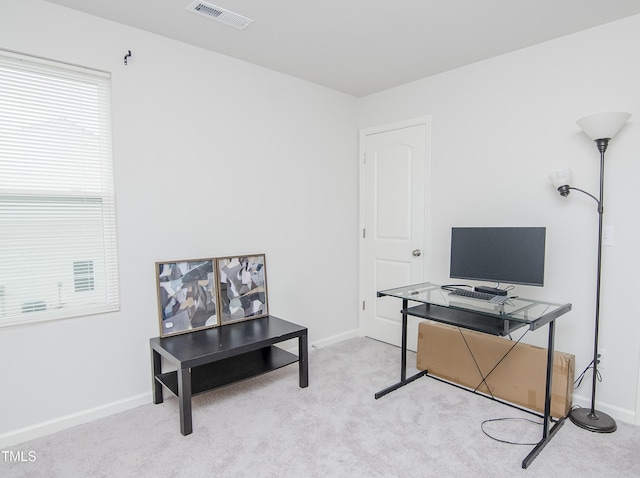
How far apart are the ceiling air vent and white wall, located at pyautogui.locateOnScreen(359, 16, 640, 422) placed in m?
1.70

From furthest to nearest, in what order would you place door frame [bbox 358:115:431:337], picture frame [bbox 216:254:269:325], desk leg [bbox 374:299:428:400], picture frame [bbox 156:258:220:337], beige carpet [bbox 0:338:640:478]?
door frame [bbox 358:115:431:337] → picture frame [bbox 216:254:269:325] → desk leg [bbox 374:299:428:400] → picture frame [bbox 156:258:220:337] → beige carpet [bbox 0:338:640:478]

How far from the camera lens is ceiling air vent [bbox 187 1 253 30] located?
2178 millimetres

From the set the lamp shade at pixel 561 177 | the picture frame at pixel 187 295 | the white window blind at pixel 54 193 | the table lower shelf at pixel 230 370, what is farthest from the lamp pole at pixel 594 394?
the white window blind at pixel 54 193

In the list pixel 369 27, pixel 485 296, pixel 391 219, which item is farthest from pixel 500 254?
pixel 369 27

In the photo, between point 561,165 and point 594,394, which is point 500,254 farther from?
point 594,394

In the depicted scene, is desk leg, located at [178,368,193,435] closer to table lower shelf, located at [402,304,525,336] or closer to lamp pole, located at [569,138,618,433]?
table lower shelf, located at [402,304,525,336]

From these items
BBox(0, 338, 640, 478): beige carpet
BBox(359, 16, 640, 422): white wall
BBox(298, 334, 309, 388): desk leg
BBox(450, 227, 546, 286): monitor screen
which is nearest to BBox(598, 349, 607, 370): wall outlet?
BBox(359, 16, 640, 422): white wall

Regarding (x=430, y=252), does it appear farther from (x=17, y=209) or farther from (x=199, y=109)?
(x=17, y=209)

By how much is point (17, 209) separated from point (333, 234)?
243 centimetres

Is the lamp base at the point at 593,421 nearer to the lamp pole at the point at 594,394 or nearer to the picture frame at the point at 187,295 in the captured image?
the lamp pole at the point at 594,394

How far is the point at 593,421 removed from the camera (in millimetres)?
2293

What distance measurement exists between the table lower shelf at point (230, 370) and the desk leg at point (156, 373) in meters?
0.04

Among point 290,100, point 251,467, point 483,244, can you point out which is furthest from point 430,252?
point 251,467

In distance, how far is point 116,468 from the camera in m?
1.92
